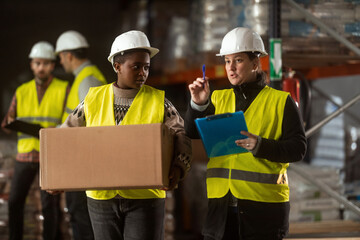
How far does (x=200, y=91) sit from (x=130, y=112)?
0.48m

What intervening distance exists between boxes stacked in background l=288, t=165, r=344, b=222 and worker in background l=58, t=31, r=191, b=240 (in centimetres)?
332

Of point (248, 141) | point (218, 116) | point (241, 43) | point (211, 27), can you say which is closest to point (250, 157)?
point (248, 141)

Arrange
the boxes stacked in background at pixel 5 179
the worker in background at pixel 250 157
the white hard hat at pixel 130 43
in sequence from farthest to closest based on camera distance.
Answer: the boxes stacked in background at pixel 5 179
the white hard hat at pixel 130 43
the worker in background at pixel 250 157

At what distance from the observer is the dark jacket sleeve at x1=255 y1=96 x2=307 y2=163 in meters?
3.40

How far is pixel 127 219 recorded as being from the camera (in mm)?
3682

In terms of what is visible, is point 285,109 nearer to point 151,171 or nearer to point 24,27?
point 151,171

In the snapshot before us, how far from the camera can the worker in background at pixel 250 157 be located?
3.50m

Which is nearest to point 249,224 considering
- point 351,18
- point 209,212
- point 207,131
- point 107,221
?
point 209,212

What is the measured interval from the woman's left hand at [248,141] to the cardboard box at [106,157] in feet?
1.39

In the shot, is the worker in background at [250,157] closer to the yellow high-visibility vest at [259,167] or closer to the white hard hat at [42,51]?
the yellow high-visibility vest at [259,167]

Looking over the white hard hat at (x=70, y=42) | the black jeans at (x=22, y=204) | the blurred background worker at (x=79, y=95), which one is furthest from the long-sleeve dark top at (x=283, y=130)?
the black jeans at (x=22, y=204)

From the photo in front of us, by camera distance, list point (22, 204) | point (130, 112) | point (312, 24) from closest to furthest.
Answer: point (130, 112), point (312, 24), point (22, 204)

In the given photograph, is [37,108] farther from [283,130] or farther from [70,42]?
[283,130]

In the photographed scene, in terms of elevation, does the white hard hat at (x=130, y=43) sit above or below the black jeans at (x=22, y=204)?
above
